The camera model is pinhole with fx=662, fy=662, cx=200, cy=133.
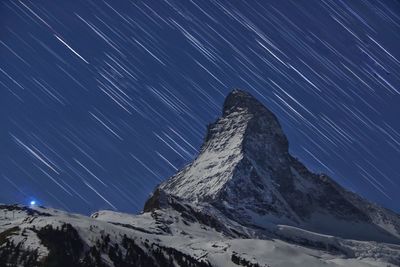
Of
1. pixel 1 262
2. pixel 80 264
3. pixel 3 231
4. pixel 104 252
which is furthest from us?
pixel 3 231

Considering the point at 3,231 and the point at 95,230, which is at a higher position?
the point at 95,230

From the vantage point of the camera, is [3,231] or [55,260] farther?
[3,231]

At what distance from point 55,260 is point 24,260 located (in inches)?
283

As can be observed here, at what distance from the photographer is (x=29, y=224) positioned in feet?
630

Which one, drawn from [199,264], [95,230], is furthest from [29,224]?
[199,264]

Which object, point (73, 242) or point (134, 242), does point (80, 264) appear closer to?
point (73, 242)

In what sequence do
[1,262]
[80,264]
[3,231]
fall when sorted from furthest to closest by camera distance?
[3,231]
[80,264]
[1,262]

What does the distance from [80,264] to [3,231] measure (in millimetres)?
39024

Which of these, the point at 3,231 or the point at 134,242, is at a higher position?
the point at 134,242

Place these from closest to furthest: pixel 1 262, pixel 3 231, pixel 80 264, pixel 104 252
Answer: pixel 1 262, pixel 80 264, pixel 104 252, pixel 3 231

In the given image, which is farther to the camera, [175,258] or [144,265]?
[175,258]

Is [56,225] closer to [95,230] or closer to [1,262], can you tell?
[95,230]

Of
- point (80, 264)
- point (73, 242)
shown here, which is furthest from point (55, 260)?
point (73, 242)

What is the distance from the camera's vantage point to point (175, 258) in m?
198
